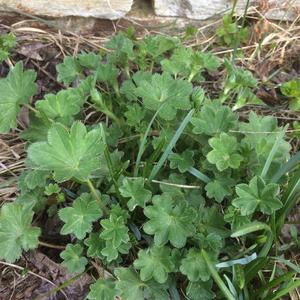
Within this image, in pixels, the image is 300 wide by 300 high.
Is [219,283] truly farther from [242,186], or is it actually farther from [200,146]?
[200,146]

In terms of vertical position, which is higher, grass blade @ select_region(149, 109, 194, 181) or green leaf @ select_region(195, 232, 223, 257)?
grass blade @ select_region(149, 109, 194, 181)

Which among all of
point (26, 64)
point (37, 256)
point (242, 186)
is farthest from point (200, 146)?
point (26, 64)

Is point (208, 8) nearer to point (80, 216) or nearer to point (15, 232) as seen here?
Result: point (80, 216)

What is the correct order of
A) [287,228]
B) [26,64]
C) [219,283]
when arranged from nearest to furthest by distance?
1. [219,283]
2. [287,228]
3. [26,64]

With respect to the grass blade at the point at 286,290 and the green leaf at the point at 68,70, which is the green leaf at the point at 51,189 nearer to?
the green leaf at the point at 68,70

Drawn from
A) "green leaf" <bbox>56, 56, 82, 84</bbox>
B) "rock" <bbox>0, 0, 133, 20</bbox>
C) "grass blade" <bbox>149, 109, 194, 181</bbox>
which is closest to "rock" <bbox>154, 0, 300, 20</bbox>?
"rock" <bbox>0, 0, 133, 20</bbox>

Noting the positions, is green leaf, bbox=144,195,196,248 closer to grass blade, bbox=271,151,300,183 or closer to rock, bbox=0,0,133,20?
grass blade, bbox=271,151,300,183

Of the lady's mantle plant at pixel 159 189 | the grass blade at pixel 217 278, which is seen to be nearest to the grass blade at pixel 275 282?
the lady's mantle plant at pixel 159 189
